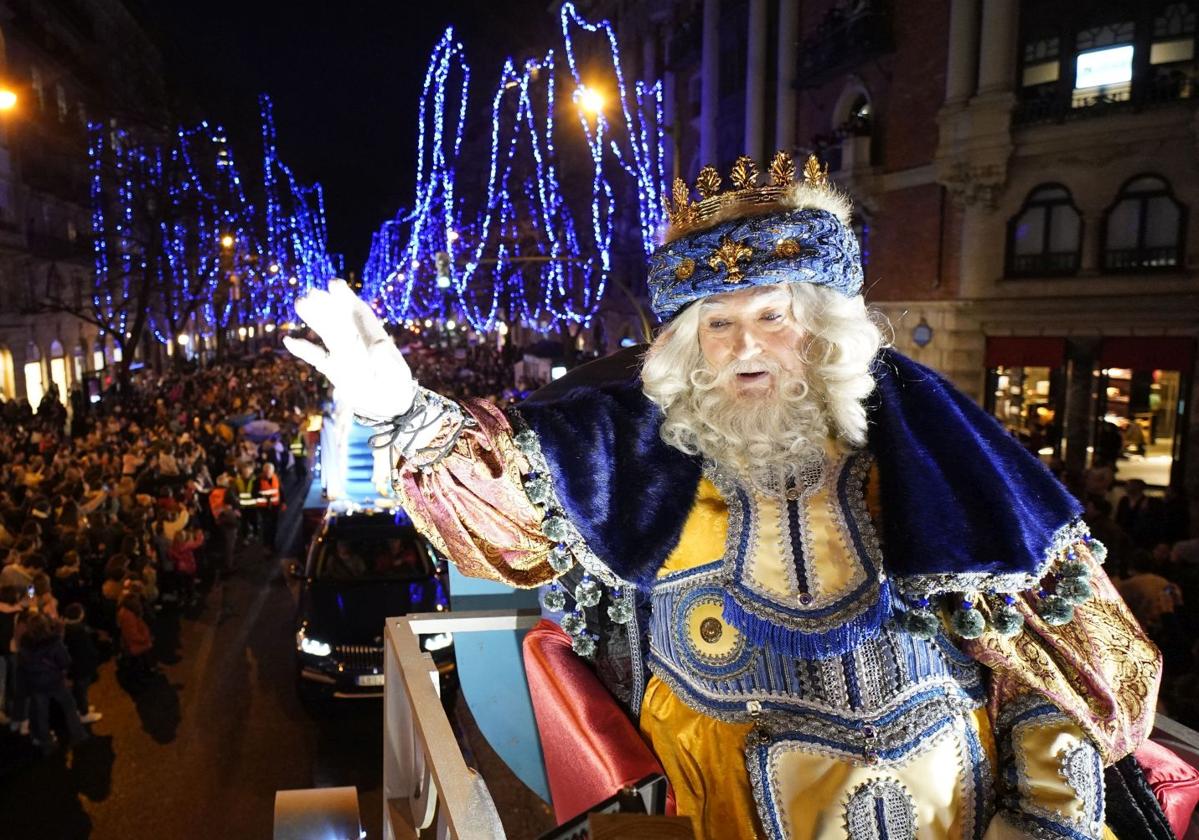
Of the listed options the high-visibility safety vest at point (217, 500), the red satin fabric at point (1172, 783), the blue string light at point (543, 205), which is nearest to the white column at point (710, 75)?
the blue string light at point (543, 205)

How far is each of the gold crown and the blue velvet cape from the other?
524 mm

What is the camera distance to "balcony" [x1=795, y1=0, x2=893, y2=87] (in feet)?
55.9

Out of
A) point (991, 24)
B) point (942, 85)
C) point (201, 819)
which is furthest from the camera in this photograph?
point (942, 85)

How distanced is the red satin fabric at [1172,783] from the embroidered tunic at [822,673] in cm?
35

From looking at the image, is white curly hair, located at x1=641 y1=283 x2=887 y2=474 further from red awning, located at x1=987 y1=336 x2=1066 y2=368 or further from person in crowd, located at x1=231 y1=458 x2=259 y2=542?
red awning, located at x1=987 y1=336 x2=1066 y2=368

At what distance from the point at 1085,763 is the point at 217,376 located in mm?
31705

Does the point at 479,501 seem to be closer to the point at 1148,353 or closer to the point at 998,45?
the point at 1148,353

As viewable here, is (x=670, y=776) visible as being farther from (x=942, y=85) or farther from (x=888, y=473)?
(x=942, y=85)

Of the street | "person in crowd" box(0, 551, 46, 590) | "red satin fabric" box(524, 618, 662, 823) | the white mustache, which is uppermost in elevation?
the white mustache

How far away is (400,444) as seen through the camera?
2168mm

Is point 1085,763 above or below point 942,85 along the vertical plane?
below

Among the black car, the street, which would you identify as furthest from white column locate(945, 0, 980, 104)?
the street

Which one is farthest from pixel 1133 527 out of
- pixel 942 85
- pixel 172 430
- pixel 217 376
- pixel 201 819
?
pixel 217 376

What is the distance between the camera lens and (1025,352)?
50.6 ft
